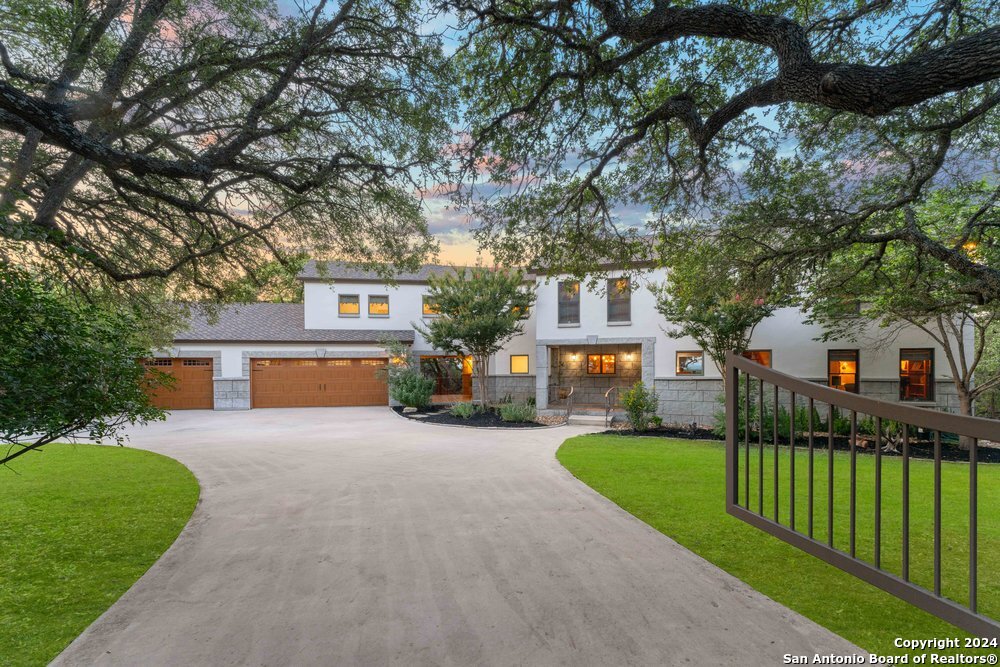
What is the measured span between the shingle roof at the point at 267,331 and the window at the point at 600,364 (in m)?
8.82

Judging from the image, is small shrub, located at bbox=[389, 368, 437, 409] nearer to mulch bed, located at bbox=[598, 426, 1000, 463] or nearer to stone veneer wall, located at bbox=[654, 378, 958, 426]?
mulch bed, located at bbox=[598, 426, 1000, 463]

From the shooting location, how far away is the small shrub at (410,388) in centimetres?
1908

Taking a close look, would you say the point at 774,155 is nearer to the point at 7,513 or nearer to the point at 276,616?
A: the point at 276,616

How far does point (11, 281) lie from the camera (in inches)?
143

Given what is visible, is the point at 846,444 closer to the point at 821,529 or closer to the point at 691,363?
the point at 691,363

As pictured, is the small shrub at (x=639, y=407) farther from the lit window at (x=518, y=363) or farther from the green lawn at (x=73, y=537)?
the green lawn at (x=73, y=537)

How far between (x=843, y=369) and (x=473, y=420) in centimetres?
1235

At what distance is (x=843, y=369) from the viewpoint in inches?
586

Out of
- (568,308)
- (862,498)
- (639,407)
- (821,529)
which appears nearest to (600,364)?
(568,308)

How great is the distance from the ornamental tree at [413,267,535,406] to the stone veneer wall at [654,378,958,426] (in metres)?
6.06

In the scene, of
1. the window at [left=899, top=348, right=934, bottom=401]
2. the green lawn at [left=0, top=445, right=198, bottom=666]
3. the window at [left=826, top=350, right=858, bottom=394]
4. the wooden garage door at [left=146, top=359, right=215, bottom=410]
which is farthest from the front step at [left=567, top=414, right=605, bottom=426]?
the wooden garage door at [left=146, top=359, right=215, bottom=410]

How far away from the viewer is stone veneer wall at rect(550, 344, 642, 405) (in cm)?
2080

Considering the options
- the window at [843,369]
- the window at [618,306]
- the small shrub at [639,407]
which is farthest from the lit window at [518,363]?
the window at [843,369]

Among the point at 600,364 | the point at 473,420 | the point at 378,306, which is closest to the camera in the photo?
the point at 473,420
